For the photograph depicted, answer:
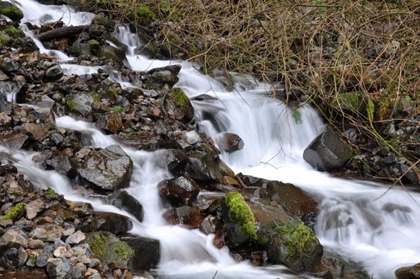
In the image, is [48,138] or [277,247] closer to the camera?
[277,247]

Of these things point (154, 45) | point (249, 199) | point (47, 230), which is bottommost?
point (154, 45)

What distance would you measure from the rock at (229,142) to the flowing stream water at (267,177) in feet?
0.33

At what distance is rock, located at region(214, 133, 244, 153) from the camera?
7395 mm

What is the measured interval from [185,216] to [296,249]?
4.14 feet

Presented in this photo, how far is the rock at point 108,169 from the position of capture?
5.20 metres

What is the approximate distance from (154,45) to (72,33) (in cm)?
186

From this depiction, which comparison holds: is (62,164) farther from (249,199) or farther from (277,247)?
(277,247)

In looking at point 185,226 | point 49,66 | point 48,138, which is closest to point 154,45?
point 49,66

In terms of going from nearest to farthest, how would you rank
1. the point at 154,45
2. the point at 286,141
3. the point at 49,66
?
the point at 49,66, the point at 286,141, the point at 154,45

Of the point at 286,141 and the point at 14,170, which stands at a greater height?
the point at 14,170

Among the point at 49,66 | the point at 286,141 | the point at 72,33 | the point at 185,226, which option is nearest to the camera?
the point at 185,226

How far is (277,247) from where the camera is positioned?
14.9 ft

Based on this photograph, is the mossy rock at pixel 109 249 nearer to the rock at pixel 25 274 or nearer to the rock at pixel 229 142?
the rock at pixel 25 274

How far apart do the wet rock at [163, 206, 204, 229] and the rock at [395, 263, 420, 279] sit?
80.8 inches
